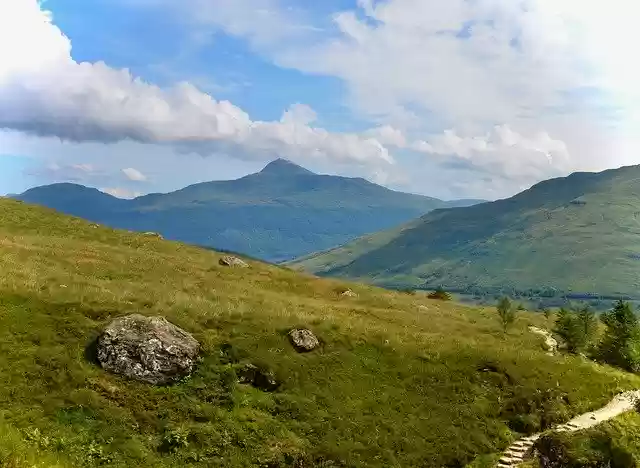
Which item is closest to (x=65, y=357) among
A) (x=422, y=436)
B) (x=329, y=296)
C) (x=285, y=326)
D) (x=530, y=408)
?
(x=285, y=326)

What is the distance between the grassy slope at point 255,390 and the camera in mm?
32438

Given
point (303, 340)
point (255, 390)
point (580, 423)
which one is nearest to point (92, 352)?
point (255, 390)

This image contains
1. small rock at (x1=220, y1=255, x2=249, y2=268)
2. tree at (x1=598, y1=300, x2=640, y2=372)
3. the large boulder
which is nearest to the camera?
the large boulder

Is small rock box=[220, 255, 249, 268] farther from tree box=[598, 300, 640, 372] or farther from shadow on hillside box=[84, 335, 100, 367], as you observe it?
tree box=[598, 300, 640, 372]

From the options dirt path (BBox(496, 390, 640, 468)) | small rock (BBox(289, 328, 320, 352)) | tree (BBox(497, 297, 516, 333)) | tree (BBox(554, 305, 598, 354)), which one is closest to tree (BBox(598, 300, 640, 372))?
tree (BBox(554, 305, 598, 354))

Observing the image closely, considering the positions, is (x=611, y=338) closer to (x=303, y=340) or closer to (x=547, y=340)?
(x=547, y=340)

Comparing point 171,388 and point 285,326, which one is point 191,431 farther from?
point 285,326

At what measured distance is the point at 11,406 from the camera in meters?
32.1

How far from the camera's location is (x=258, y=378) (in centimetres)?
3922

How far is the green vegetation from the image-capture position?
3587 centimetres

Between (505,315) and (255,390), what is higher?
(505,315)

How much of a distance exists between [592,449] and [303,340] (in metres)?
22.0

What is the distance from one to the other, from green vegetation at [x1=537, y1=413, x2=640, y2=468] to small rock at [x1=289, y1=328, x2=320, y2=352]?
17.9 meters

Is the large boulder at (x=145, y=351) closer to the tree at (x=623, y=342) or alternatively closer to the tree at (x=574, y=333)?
the tree at (x=574, y=333)
